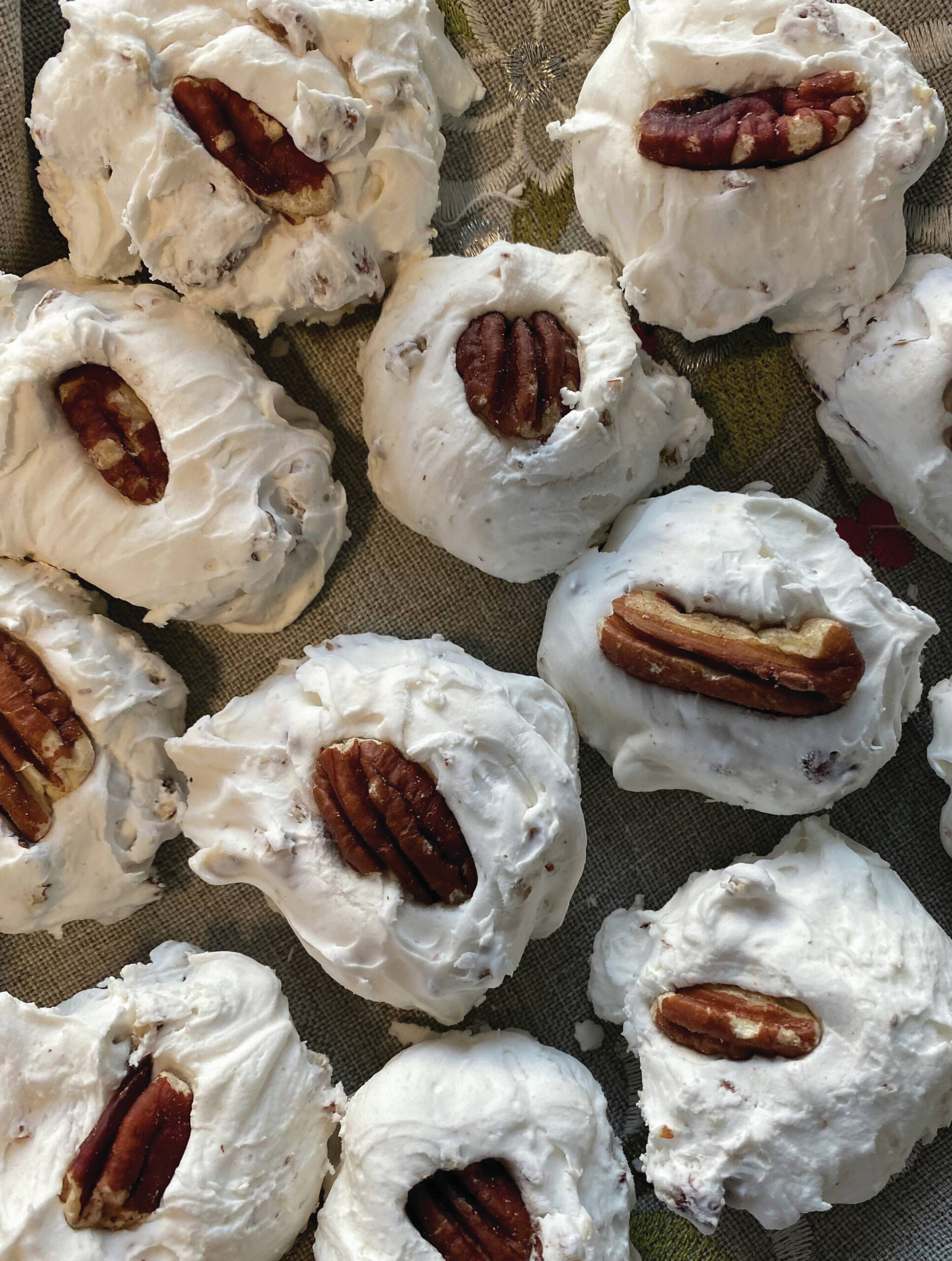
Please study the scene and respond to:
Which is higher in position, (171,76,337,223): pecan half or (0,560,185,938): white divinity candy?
(171,76,337,223): pecan half

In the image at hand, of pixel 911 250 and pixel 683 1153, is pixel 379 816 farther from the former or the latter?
pixel 911 250

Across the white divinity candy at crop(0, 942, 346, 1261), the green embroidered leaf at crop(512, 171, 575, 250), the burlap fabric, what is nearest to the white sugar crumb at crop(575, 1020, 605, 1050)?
the burlap fabric

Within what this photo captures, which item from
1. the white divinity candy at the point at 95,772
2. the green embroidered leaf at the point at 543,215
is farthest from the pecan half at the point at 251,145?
the white divinity candy at the point at 95,772

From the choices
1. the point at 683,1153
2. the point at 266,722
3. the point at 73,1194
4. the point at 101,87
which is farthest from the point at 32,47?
the point at 683,1153

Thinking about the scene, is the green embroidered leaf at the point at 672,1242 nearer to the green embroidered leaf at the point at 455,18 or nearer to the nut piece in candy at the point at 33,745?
the nut piece in candy at the point at 33,745

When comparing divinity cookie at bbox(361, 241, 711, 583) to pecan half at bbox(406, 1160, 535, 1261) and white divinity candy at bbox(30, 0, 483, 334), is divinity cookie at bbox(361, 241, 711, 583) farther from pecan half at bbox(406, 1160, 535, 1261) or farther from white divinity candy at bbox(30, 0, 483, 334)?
pecan half at bbox(406, 1160, 535, 1261)

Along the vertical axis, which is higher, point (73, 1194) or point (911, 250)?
point (911, 250)
